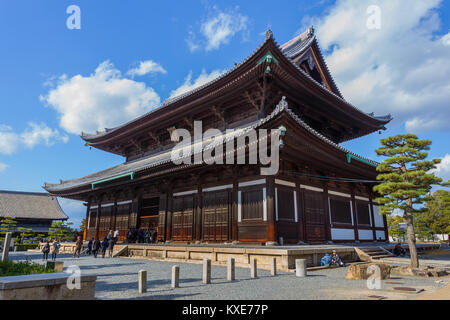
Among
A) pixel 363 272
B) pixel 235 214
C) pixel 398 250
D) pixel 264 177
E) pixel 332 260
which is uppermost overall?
pixel 264 177

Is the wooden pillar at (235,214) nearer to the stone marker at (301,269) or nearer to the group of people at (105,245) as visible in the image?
the stone marker at (301,269)

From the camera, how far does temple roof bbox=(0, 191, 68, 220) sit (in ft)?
138

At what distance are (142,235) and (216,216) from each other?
269 inches

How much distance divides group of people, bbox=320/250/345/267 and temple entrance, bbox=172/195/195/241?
817cm

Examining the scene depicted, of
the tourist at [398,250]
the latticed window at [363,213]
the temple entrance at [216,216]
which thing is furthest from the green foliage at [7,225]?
the tourist at [398,250]

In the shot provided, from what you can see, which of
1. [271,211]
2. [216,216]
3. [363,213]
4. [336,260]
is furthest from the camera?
[363,213]

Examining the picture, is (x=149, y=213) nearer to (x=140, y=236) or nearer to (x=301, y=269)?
(x=140, y=236)

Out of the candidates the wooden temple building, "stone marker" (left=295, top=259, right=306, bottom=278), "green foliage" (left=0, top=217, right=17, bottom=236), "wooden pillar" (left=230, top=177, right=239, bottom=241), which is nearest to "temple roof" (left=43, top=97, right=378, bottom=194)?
the wooden temple building

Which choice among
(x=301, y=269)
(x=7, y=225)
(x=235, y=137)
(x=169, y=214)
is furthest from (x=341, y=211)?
(x=7, y=225)

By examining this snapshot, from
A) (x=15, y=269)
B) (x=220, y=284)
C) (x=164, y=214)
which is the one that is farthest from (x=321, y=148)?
(x=15, y=269)

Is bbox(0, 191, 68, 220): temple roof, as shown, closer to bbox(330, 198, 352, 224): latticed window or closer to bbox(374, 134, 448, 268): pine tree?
bbox(330, 198, 352, 224): latticed window

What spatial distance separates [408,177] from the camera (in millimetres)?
12406
